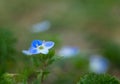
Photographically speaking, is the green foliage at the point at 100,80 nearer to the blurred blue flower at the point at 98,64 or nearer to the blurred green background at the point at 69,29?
the blurred green background at the point at 69,29

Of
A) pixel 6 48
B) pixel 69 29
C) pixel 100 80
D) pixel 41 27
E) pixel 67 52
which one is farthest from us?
pixel 69 29

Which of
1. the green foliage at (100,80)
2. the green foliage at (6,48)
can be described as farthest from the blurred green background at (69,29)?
the green foliage at (100,80)

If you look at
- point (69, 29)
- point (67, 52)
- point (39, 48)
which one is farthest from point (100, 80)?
point (69, 29)

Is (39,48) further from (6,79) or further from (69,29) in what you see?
(69,29)

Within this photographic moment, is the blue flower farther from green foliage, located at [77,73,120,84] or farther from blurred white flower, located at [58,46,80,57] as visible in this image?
blurred white flower, located at [58,46,80,57]

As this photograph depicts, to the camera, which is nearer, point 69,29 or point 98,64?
point 98,64

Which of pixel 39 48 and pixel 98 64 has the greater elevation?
pixel 98 64

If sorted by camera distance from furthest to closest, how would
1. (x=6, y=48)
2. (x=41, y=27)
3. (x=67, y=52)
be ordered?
(x=41, y=27), (x=67, y=52), (x=6, y=48)
